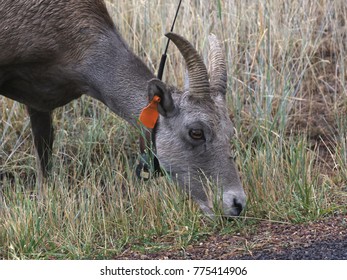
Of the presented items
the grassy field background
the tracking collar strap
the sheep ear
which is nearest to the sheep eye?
the sheep ear

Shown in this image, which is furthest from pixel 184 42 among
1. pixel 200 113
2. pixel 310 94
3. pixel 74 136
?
pixel 310 94

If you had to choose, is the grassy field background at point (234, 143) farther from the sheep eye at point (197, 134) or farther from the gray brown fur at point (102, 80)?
the sheep eye at point (197, 134)

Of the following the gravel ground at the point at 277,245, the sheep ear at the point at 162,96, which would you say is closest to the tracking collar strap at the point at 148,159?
the sheep ear at the point at 162,96

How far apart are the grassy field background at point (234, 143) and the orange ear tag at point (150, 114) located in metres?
0.56

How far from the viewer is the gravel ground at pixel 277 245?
5762mm

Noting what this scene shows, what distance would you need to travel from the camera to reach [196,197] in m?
6.88

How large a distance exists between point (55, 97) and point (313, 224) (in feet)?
8.50

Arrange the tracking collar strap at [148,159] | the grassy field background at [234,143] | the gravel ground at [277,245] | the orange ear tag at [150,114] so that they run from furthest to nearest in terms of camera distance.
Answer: the tracking collar strap at [148,159], the orange ear tag at [150,114], the grassy field background at [234,143], the gravel ground at [277,245]

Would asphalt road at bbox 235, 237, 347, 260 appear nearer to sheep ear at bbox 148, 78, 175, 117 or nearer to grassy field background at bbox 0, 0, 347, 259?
grassy field background at bbox 0, 0, 347, 259

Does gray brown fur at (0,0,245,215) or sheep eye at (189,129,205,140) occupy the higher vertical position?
gray brown fur at (0,0,245,215)

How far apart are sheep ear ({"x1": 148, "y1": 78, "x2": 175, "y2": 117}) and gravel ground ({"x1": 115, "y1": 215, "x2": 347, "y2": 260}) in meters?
1.23

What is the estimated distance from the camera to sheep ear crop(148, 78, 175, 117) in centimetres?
692

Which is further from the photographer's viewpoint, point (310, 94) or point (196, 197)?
point (310, 94)

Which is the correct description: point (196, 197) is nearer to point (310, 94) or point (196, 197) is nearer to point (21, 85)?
point (21, 85)
